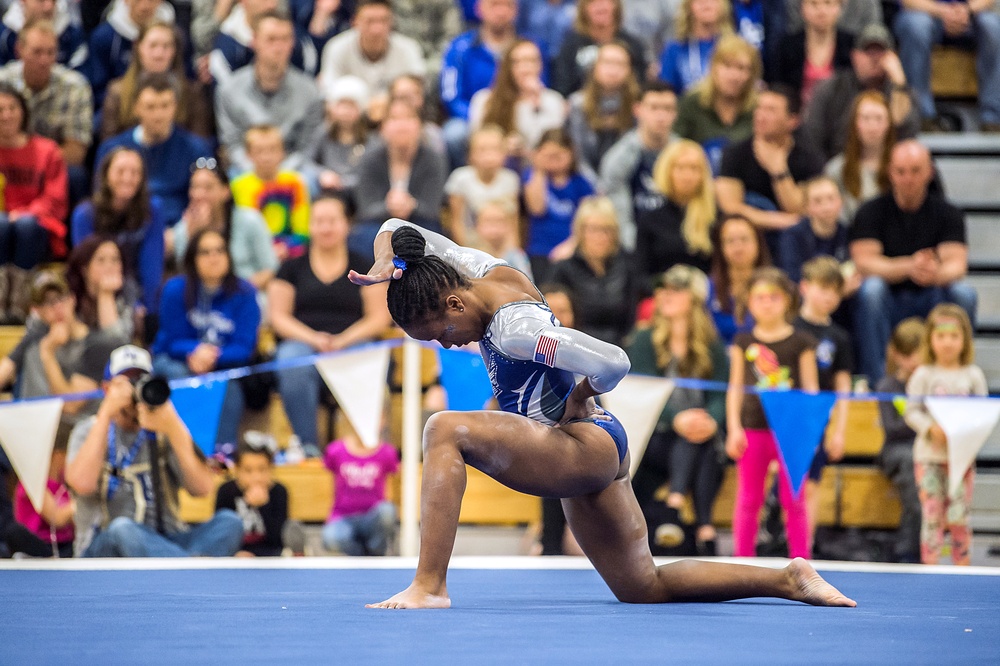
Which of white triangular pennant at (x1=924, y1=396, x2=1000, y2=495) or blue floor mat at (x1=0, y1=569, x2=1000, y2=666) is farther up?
white triangular pennant at (x1=924, y1=396, x2=1000, y2=495)

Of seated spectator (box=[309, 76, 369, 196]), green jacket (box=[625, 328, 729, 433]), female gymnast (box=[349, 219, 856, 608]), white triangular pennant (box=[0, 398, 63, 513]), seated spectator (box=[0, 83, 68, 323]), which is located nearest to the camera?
female gymnast (box=[349, 219, 856, 608])

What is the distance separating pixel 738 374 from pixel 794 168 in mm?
2065

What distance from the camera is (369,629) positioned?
3518mm

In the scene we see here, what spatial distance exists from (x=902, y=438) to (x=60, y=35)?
6.41 metres

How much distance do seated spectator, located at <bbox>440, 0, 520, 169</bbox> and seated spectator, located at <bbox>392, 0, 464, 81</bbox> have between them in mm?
519

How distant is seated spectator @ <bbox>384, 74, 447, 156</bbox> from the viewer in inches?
342

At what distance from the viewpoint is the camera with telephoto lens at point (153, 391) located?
636 cm

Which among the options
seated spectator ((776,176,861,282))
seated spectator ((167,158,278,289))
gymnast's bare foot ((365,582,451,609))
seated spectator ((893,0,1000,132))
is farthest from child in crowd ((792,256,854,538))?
gymnast's bare foot ((365,582,451,609))

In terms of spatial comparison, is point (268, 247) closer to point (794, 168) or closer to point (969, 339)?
point (794, 168)

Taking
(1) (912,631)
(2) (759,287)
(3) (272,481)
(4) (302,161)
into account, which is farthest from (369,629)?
(4) (302,161)

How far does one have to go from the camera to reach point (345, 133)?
8906mm

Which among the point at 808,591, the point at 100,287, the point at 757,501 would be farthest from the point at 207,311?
the point at 808,591

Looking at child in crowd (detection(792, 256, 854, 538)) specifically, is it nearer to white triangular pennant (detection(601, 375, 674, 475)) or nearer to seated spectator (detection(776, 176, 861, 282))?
seated spectator (detection(776, 176, 861, 282))

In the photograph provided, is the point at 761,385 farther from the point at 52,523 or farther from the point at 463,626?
the point at 463,626
